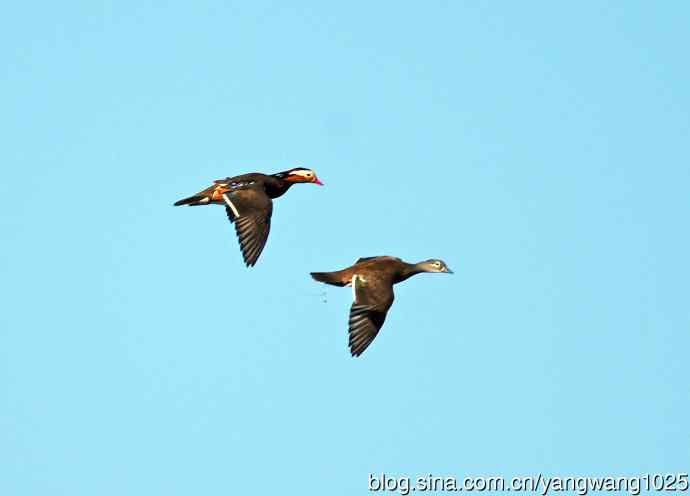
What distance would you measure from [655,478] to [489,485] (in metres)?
2.82

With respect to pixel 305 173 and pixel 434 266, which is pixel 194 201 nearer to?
pixel 305 173

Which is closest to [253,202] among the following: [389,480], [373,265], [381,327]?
[373,265]

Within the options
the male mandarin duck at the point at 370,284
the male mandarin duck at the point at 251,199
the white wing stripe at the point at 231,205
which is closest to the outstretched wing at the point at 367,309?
the male mandarin duck at the point at 370,284

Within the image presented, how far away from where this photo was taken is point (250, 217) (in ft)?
89.1

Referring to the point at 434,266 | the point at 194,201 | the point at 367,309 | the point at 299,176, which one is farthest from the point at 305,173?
the point at 367,309

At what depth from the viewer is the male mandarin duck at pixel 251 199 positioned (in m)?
26.7

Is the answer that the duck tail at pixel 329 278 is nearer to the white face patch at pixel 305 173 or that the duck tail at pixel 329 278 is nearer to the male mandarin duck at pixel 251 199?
the male mandarin duck at pixel 251 199

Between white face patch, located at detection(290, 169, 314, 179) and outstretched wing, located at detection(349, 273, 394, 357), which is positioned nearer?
outstretched wing, located at detection(349, 273, 394, 357)

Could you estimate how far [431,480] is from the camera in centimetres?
2023

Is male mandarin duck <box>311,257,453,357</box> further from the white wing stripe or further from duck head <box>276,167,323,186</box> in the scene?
duck head <box>276,167,323,186</box>

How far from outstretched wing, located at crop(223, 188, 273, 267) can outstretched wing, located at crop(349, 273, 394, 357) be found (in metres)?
2.52

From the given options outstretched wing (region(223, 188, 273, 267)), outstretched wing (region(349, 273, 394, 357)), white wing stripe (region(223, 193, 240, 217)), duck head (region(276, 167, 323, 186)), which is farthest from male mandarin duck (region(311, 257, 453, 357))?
duck head (region(276, 167, 323, 186))

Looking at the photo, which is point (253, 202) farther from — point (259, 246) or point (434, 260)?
point (434, 260)

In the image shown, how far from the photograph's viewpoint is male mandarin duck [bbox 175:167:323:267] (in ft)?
87.7
